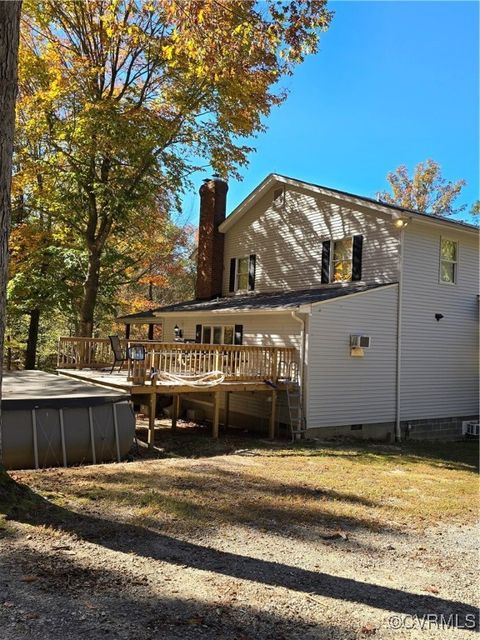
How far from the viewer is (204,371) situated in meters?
11.8

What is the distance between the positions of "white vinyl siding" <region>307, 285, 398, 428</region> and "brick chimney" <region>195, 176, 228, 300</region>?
7280 mm

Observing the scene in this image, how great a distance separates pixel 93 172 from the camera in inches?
648

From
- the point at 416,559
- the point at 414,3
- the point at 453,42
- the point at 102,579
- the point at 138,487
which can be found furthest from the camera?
the point at 453,42

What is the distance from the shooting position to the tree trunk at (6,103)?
4387 mm

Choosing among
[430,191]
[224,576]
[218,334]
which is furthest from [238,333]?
[430,191]

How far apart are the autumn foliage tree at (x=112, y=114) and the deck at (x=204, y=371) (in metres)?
6.46

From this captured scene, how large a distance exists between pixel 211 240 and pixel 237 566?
15.7m

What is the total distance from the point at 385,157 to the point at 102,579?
113 feet

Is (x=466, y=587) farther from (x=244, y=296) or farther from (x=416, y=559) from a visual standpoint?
(x=244, y=296)

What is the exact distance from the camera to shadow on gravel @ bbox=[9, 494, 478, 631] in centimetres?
346

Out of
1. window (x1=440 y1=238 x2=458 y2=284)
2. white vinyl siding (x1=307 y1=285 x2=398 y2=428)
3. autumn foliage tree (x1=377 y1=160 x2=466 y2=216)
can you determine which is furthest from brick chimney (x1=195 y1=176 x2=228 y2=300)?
autumn foliage tree (x1=377 y1=160 x2=466 y2=216)

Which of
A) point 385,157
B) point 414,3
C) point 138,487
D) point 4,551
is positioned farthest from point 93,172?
point 385,157

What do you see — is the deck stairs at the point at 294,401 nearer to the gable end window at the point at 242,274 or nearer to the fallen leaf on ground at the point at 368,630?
the gable end window at the point at 242,274

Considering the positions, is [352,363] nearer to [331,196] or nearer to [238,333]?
[238,333]
